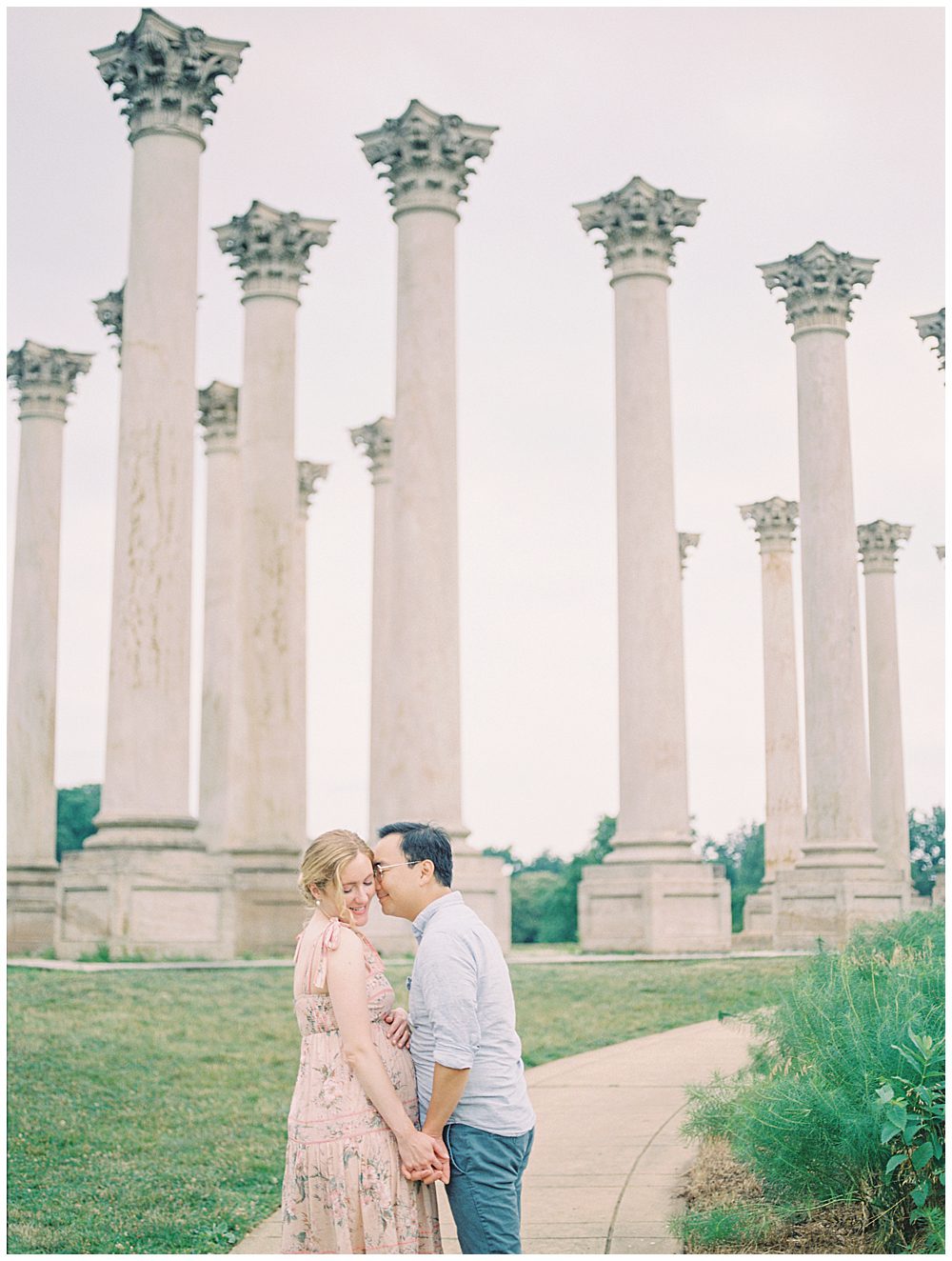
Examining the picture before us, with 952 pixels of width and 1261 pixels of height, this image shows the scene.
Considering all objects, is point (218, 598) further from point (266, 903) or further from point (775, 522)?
point (775, 522)

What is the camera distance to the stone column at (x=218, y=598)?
379 ft

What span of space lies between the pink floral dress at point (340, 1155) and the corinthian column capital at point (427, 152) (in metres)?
79.7

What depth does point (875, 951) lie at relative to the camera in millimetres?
37469

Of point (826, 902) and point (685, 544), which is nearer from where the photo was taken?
point (826, 902)

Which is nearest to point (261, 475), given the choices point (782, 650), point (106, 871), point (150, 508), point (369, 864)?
point (150, 508)

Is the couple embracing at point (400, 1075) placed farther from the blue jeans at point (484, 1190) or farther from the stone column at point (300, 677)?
the stone column at point (300, 677)

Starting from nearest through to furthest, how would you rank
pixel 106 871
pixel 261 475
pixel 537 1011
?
pixel 537 1011
pixel 106 871
pixel 261 475

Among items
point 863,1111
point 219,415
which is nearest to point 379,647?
point 219,415

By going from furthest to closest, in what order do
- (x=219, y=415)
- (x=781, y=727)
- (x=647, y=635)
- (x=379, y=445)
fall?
→ (x=781, y=727), (x=379, y=445), (x=219, y=415), (x=647, y=635)

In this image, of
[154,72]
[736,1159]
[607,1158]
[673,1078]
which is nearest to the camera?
[736,1159]

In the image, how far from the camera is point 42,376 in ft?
384

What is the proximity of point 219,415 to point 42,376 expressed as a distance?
14.5 m

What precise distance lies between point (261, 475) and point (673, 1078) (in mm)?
65670

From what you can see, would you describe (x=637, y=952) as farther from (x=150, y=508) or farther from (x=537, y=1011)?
(x=150, y=508)
